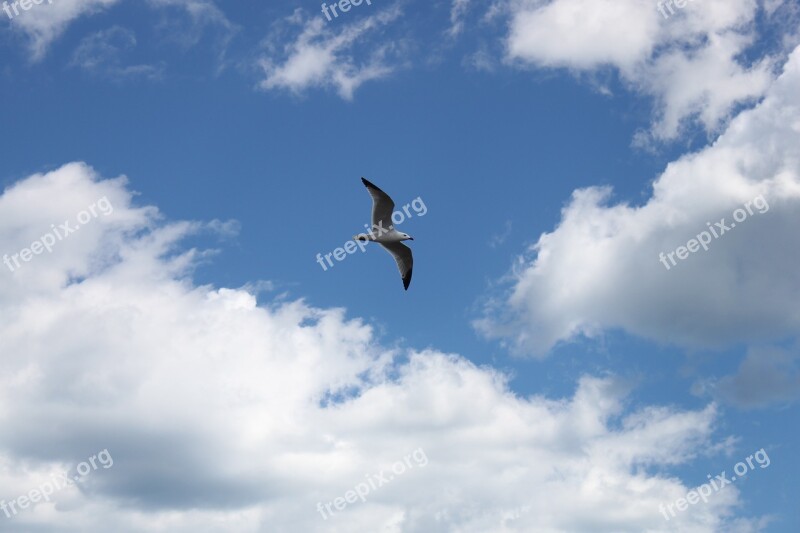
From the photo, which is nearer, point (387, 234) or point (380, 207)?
point (380, 207)

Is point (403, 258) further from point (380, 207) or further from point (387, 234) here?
point (380, 207)

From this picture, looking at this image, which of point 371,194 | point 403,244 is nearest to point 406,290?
point 403,244

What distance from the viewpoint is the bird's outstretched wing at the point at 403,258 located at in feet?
249

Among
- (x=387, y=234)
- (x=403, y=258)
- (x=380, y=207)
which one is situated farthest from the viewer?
(x=403, y=258)

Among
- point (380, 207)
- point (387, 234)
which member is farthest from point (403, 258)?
point (380, 207)

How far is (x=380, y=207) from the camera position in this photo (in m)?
70.2

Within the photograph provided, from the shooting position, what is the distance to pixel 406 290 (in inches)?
2990

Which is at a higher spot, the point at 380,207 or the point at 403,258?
the point at 380,207

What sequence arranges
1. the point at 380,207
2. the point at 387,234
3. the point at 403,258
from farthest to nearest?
the point at 403,258 → the point at 387,234 → the point at 380,207

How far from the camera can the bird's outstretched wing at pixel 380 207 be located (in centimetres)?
6888

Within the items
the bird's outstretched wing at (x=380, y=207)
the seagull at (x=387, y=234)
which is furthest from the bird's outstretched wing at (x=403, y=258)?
the bird's outstretched wing at (x=380, y=207)

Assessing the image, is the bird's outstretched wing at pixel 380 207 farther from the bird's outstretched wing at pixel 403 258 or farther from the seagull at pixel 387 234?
the bird's outstretched wing at pixel 403 258

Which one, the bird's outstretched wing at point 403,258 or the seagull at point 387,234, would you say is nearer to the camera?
the seagull at point 387,234

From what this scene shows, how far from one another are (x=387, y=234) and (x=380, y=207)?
3686 millimetres
